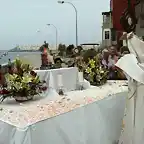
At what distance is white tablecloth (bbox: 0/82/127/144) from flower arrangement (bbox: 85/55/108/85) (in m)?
0.25

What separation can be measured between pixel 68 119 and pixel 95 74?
1.11 m

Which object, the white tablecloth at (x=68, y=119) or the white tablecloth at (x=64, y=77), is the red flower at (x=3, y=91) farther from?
the white tablecloth at (x=64, y=77)

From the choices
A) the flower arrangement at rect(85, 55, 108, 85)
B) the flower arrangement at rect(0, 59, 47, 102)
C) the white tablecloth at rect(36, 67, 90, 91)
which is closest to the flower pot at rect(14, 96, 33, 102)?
the flower arrangement at rect(0, 59, 47, 102)

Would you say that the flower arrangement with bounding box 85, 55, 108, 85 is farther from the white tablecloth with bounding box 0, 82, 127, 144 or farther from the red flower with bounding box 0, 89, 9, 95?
the red flower with bounding box 0, 89, 9, 95

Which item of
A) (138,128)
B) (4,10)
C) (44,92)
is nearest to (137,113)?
(138,128)

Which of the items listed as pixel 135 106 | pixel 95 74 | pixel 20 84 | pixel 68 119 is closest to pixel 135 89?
pixel 135 106

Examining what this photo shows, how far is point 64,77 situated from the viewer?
2.72 meters

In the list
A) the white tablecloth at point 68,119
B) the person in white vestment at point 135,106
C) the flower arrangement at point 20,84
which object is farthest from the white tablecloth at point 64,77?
the person in white vestment at point 135,106

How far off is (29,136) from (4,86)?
0.60 m

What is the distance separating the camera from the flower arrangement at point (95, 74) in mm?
2853

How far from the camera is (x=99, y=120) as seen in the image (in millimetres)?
2184

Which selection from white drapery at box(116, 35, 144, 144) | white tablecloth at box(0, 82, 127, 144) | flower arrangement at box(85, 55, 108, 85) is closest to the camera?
white tablecloth at box(0, 82, 127, 144)

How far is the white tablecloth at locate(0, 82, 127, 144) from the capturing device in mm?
1609

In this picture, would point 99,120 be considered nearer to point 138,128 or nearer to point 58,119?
point 138,128
